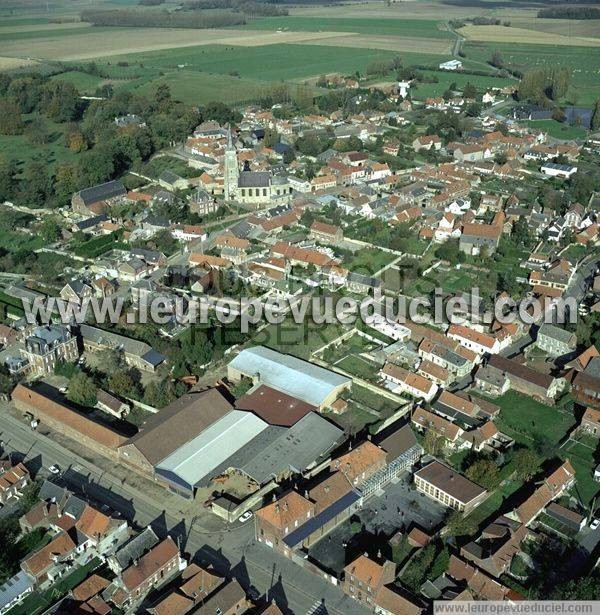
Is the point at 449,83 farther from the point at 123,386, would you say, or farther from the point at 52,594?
the point at 52,594

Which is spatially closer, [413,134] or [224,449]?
[224,449]

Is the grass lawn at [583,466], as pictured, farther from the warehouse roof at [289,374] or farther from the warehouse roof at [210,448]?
the warehouse roof at [210,448]

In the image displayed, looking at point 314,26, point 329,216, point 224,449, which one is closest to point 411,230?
point 329,216

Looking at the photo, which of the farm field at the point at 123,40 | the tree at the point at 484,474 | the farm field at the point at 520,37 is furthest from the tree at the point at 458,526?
the farm field at the point at 520,37

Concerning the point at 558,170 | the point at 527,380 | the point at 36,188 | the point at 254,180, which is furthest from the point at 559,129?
the point at 36,188

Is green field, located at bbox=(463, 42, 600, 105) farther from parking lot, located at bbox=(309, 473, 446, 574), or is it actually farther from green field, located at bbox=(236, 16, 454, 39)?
parking lot, located at bbox=(309, 473, 446, 574)

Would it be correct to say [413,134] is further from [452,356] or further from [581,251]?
[452,356]

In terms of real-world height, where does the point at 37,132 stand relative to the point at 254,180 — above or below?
above
